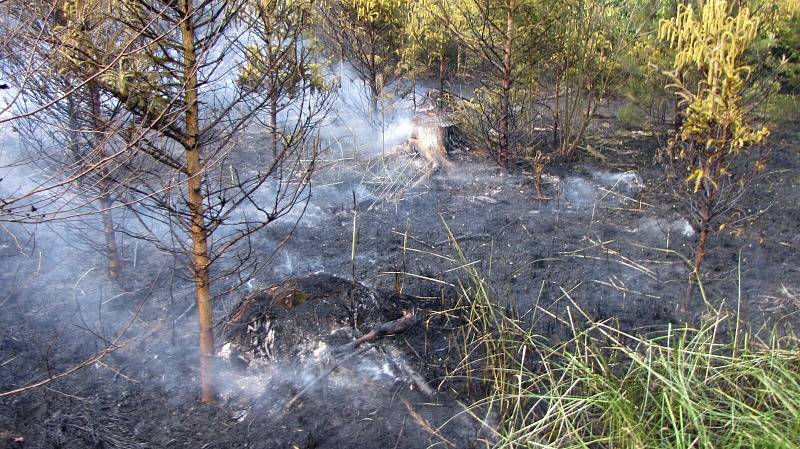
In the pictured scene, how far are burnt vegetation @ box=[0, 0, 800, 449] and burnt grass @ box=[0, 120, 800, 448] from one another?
0.03m

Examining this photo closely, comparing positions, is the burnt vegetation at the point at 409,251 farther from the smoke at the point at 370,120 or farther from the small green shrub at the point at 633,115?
the smoke at the point at 370,120

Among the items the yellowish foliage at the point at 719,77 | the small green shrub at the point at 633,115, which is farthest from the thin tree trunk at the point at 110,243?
the small green shrub at the point at 633,115

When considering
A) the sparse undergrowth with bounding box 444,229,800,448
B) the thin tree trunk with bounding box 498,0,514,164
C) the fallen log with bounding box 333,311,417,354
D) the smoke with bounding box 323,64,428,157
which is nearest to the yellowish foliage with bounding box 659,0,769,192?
the sparse undergrowth with bounding box 444,229,800,448

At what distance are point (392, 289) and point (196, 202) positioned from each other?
2.47 metres

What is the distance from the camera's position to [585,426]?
3447 mm

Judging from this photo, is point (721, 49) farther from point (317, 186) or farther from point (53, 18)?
point (317, 186)

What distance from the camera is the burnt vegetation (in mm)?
3719

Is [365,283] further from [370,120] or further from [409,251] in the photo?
[370,120]

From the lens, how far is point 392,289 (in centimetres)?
607

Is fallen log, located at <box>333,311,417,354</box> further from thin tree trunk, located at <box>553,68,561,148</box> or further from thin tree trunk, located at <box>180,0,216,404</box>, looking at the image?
thin tree trunk, located at <box>553,68,561,148</box>

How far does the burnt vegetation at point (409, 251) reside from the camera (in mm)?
3719

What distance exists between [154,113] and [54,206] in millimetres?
4240

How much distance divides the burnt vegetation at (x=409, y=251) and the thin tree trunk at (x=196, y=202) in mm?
19

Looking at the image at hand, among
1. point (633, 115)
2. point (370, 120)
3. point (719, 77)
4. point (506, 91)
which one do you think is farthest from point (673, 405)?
point (370, 120)
